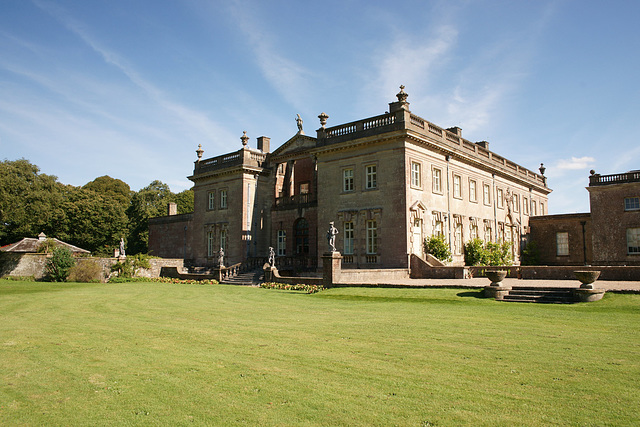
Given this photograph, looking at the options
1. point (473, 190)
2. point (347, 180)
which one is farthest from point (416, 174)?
point (473, 190)

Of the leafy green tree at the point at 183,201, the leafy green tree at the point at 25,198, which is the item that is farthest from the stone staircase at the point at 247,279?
the leafy green tree at the point at 183,201

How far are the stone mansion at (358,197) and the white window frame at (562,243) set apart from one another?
2.49 m

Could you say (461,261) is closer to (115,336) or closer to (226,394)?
(115,336)

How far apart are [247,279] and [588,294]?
18588mm

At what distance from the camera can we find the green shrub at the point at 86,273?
28250mm

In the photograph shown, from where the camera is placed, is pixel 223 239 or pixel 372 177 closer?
pixel 372 177

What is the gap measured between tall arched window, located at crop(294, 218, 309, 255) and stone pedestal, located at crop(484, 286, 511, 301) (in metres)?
16.5

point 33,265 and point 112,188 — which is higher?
point 112,188

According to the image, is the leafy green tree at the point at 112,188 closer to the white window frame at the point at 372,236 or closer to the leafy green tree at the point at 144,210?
the leafy green tree at the point at 144,210

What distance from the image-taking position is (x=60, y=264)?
28.5 meters

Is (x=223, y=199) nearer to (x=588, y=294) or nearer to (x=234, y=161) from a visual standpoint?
(x=234, y=161)

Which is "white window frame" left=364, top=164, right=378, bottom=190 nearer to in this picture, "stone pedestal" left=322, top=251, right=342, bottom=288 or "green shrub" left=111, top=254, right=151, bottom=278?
"stone pedestal" left=322, top=251, right=342, bottom=288

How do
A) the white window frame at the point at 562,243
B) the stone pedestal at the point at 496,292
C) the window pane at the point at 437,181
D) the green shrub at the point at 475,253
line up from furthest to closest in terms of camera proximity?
1. the white window frame at the point at 562,243
2. the green shrub at the point at 475,253
3. the window pane at the point at 437,181
4. the stone pedestal at the point at 496,292

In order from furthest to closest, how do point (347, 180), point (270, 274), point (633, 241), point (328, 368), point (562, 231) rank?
point (562, 231), point (633, 241), point (347, 180), point (270, 274), point (328, 368)
